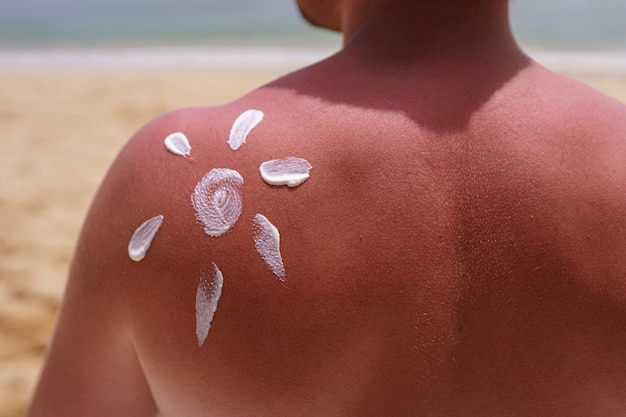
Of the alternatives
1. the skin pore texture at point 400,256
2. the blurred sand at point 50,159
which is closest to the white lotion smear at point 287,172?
the skin pore texture at point 400,256

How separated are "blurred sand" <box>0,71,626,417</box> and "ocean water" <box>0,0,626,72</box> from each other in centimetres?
128

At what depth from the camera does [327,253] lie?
2.12 ft

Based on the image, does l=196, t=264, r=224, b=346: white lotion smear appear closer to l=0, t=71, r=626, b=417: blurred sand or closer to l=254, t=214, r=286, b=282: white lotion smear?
l=254, t=214, r=286, b=282: white lotion smear

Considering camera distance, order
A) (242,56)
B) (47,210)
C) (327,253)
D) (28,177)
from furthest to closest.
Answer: (242,56) → (28,177) → (47,210) → (327,253)

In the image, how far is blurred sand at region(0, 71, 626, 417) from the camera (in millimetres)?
1830

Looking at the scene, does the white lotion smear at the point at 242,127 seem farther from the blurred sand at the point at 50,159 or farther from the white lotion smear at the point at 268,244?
the blurred sand at the point at 50,159

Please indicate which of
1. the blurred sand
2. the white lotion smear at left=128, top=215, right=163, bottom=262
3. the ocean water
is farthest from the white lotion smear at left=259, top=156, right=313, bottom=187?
the ocean water

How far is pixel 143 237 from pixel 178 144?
0.35 feet

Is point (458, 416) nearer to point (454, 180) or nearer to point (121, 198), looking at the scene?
point (454, 180)

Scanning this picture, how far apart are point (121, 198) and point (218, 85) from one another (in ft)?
14.2

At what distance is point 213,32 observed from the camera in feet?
28.2

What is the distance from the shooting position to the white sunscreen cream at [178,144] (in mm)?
704

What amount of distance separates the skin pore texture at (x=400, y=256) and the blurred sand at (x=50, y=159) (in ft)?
3.75

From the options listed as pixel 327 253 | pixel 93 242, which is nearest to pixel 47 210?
pixel 93 242
